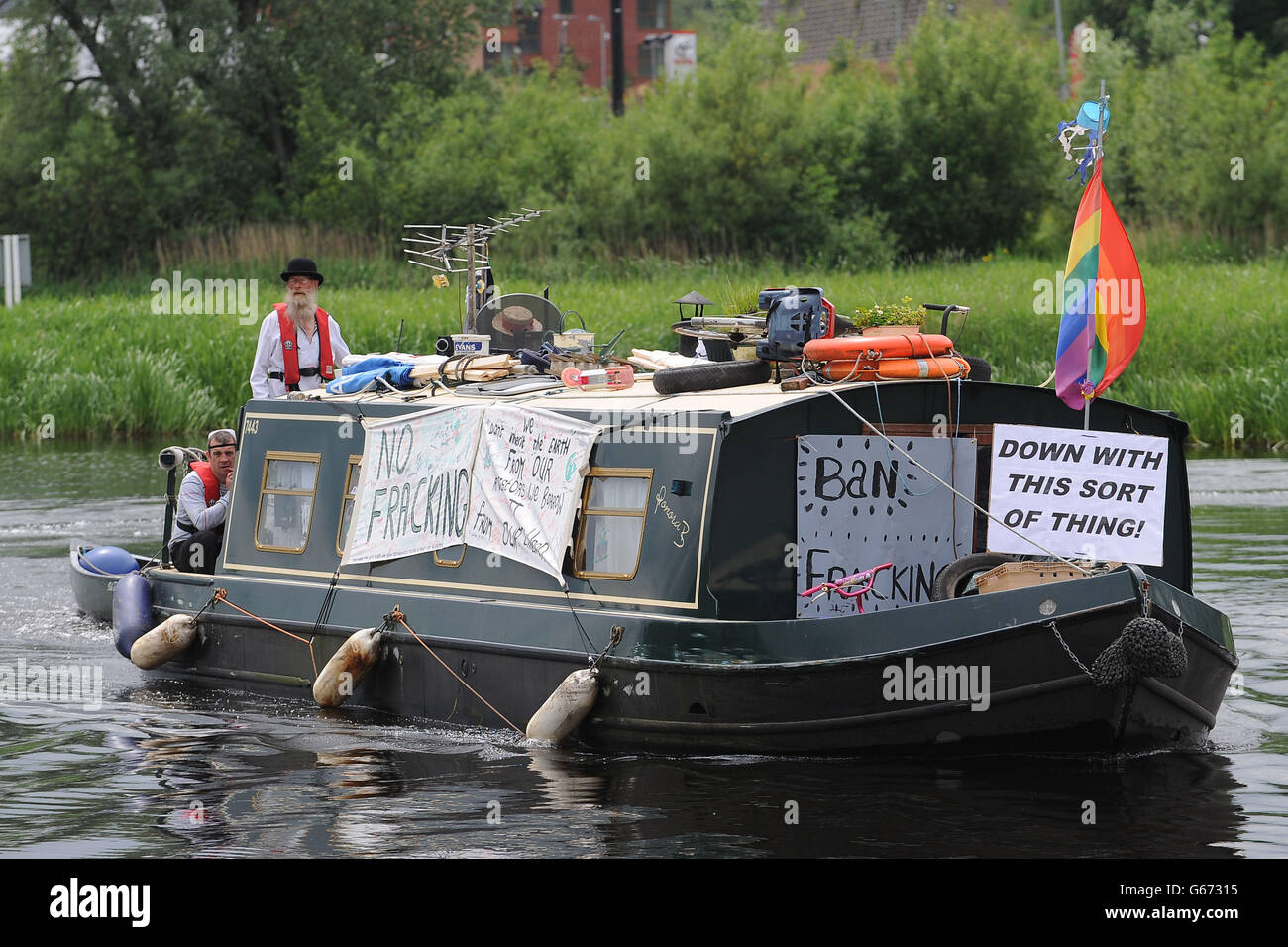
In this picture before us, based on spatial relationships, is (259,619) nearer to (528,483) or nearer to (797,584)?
(528,483)

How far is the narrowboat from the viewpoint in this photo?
969 cm

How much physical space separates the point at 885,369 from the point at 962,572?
1220 mm

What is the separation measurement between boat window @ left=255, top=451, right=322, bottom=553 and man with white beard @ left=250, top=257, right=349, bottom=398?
833mm

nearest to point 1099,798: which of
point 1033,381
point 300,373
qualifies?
point 300,373

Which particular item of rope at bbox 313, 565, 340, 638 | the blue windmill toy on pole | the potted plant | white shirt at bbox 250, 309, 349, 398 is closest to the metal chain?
the potted plant

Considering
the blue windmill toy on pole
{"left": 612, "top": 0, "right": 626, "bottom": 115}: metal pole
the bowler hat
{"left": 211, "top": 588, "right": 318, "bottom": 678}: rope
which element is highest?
{"left": 612, "top": 0, "right": 626, "bottom": 115}: metal pole

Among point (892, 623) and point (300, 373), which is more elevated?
point (300, 373)

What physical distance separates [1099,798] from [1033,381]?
16.1 metres

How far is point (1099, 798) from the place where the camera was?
31.5 ft

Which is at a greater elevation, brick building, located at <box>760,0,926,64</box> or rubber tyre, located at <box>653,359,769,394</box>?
brick building, located at <box>760,0,926,64</box>

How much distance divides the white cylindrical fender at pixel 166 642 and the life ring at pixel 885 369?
5117 mm

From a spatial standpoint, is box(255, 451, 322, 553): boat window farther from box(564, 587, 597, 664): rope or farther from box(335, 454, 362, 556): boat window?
box(564, 587, 597, 664): rope
